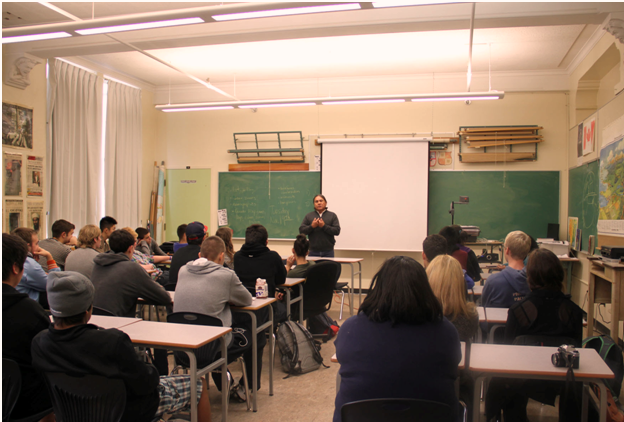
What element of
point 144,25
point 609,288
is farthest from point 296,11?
point 609,288

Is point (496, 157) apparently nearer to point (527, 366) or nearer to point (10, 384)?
point (527, 366)

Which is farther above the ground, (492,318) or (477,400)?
(492,318)

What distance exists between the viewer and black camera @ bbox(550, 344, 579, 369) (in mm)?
1760

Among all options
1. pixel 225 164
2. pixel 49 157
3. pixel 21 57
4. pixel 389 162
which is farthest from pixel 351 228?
pixel 21 57

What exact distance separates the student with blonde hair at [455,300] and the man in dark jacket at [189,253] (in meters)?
2.19

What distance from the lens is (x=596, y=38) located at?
5.19 meters

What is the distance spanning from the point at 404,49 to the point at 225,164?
3.57 meters

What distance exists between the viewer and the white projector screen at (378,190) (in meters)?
6.83

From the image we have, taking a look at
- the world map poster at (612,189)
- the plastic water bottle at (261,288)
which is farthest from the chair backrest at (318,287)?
the world map poster at (612,189)

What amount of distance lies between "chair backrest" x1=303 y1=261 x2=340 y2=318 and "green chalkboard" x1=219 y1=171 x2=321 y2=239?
3025 millimetres

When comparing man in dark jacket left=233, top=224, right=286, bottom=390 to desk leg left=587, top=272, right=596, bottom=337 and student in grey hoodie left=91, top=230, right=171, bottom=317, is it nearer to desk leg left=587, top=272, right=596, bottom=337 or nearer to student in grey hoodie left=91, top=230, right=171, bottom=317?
student in grey hoodie left=91, top=230, right=171, bottom=317

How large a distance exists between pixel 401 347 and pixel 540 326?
116 centimetres

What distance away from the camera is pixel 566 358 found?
5.83 ft

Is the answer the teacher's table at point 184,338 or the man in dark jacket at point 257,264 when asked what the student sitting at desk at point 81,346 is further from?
the man in dark jacket at point 257,264
